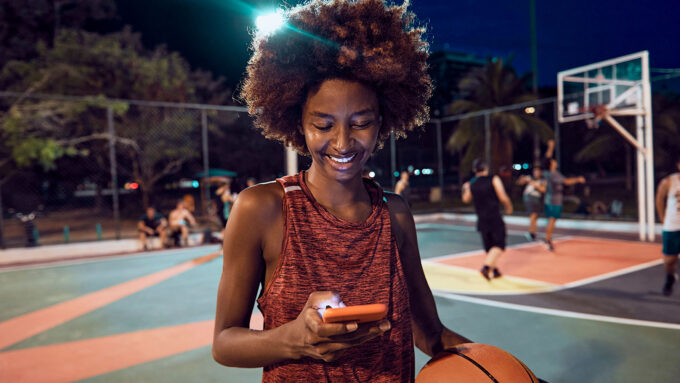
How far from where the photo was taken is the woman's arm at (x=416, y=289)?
1548 millimetres

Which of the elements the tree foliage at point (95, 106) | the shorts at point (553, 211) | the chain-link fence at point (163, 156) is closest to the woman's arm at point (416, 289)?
the chain-link fence at point (163, 156)

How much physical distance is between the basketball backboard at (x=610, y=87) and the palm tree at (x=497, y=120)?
7.64 meters

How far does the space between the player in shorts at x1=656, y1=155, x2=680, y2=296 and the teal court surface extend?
360 millimetres

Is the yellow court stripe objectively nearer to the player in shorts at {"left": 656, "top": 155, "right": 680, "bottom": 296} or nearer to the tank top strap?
Result: the player in shorts at {"left": 656, "top": 155, "right": 680, "bottom": 296}

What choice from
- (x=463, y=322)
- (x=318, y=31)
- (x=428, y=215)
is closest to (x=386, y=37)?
(x=318, y=31)

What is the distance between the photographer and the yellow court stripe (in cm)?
659

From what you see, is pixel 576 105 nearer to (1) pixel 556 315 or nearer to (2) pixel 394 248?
(1) pixel 556 315

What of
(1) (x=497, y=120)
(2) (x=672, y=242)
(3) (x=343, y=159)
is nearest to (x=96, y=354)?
(3) (x=343, y=159)

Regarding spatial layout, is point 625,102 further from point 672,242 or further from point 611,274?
point 672,242

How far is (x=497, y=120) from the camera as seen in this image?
21578 mm

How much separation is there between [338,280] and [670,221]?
6.32 m

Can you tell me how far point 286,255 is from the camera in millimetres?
1281

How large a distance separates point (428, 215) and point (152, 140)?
453 inches

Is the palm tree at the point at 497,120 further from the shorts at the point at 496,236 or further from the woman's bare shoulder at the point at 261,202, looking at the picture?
the woman's bare shoulder at the point at 261,202
